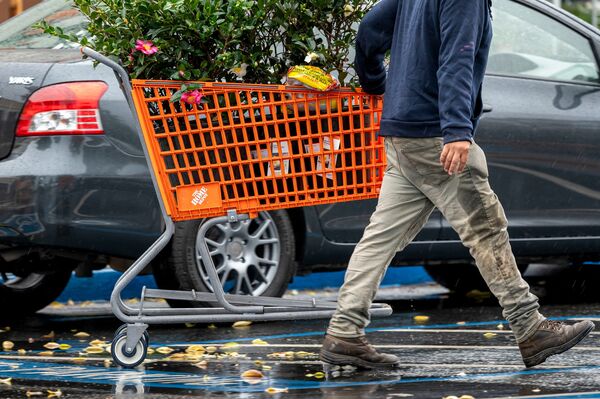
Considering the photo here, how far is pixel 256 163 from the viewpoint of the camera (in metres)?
5.43

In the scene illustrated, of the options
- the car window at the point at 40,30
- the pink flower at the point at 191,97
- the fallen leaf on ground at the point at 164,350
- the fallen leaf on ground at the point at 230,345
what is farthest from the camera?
the car window at the point at 40,30

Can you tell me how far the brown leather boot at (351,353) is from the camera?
17.3ft

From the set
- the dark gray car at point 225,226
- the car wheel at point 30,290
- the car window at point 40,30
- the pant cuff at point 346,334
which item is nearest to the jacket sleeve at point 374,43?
the pant cuff at point 346,334

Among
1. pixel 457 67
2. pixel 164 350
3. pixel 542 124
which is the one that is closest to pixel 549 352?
pixel 457 67

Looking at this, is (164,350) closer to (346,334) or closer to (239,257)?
(239,257)

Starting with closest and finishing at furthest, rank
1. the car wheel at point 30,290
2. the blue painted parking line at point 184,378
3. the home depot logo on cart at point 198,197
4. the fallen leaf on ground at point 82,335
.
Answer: the blue painted parking line at point 184,378 → the home depot logo on cart at point 198,197 → the fallen leaf on ground at point 82,335 → the car wheel at point 30,290

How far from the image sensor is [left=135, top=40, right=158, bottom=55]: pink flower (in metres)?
5.25

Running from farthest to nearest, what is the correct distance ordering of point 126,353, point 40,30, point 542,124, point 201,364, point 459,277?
point 459,277 → point 542,124 → point 40,30 → point 201,364 → point 126,353

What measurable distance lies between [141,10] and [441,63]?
1.24 meters

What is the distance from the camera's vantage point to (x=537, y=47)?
7.68 metres

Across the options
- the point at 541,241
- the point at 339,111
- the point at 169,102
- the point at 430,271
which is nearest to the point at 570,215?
the point at 541,241

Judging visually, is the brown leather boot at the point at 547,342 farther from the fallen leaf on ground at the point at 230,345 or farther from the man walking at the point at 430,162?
the fallen leaf on ground at the point at 230,345

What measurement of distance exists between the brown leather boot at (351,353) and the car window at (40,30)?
2.43 meters

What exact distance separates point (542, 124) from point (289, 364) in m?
2.54
